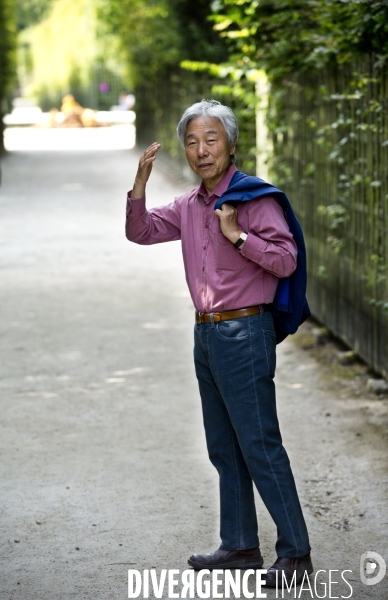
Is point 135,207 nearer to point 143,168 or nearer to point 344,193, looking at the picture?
point 143,168

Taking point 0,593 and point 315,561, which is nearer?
point 0,593

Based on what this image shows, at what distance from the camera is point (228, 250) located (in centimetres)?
393

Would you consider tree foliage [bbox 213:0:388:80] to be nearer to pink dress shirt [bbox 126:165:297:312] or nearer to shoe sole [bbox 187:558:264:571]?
pink dress shirt [bbox 126:165:297:312]

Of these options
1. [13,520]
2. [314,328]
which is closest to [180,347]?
[314,328]

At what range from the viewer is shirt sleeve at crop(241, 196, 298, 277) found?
378 centimetres

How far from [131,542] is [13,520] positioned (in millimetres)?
646

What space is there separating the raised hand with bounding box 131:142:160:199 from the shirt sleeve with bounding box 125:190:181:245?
0.09ft

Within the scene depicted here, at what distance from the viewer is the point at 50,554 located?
14.7ft

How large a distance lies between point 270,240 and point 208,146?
43cm

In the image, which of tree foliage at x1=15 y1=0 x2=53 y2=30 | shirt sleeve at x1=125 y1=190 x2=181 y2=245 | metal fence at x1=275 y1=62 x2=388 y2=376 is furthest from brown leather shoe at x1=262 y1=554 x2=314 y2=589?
tree foliage at x1=15 y1=0 x2=53 y2=30

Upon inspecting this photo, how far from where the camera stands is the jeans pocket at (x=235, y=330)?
3.93 meters

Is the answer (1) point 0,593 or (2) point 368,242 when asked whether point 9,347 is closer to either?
(2) point 368,242

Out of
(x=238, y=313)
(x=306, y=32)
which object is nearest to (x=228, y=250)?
(x=238, y=313)

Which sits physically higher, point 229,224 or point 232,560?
point 229,224
